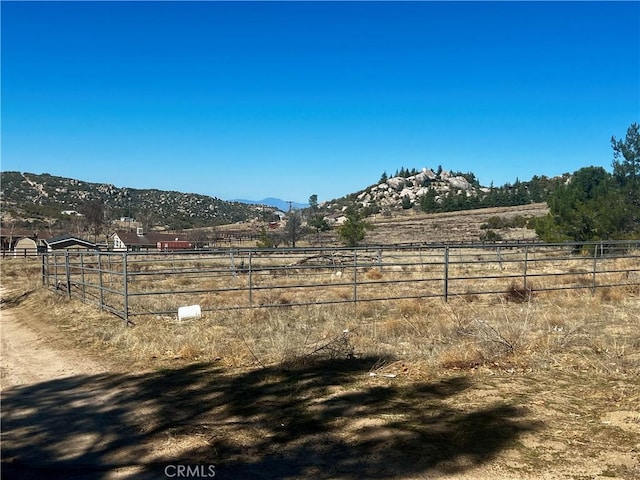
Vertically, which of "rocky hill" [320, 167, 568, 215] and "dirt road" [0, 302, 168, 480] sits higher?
"rocky hill" [320, 167, 568, 215]

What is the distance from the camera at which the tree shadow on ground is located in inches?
161

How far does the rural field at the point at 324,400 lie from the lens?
4145 mm

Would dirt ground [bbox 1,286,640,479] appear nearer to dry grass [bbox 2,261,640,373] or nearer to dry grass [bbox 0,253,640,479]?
dry grass [bbox 0,253,640,479]

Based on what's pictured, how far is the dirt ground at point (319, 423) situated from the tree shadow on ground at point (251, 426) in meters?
0.02

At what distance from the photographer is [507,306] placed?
12.9 m

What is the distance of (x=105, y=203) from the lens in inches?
5812

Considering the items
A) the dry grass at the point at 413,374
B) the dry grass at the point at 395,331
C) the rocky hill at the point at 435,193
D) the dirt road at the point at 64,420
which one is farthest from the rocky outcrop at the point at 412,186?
the dirt road at the point at 64,420

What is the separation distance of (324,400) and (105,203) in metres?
155

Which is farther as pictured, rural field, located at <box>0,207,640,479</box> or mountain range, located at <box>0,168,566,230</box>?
mountain range, located at <box>0,168,566,230</box>

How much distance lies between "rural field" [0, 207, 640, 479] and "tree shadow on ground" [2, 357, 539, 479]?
0.02 m

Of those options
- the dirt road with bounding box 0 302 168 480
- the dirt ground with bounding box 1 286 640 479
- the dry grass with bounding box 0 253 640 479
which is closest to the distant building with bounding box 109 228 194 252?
the dry grass with bounding box 0 253 640 479

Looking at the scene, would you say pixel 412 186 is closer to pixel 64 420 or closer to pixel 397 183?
pixel 397 183

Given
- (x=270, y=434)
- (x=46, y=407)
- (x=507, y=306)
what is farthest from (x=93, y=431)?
(x=507, y=306)

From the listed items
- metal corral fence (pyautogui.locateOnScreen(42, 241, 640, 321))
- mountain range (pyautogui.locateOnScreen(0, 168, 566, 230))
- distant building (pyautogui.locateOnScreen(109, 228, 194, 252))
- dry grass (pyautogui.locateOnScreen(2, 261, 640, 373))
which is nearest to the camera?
dry grass (pyautogui.locateOnScreen(2, 261, 640, 373))
